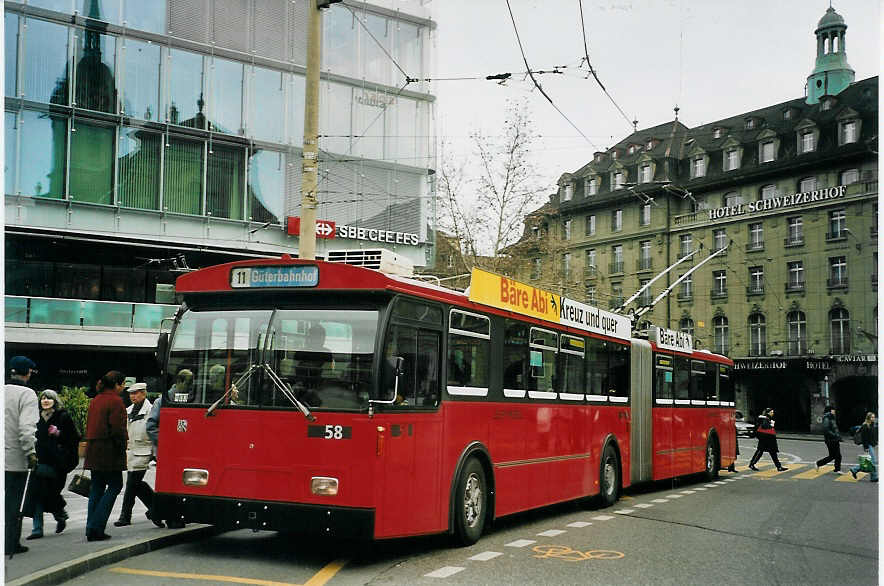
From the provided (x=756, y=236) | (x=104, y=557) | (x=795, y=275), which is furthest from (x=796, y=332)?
(x=104, y=557)

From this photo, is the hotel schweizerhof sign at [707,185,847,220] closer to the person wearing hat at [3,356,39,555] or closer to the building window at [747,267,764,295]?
the building window at [747,267,764,295]

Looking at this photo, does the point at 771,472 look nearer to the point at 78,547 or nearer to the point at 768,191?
the point at 768,191

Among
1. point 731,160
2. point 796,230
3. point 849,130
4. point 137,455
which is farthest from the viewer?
point 731,160

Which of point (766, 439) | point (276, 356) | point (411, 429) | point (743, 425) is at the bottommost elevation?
point (743, 425)

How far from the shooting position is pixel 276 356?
29.2 ft

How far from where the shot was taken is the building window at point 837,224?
18.1m

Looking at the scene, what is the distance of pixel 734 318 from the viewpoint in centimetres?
3428

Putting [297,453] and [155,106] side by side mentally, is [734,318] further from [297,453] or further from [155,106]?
[297,453]

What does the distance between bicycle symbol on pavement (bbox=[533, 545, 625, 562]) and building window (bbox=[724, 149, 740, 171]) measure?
17905mm

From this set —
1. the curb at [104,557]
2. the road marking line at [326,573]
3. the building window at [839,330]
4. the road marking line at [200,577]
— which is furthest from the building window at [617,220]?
the road marking line at [200,577]

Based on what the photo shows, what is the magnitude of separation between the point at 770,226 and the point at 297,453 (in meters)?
18.0

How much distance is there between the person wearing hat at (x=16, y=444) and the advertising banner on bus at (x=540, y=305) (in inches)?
179

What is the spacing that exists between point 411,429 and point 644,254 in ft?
90.5

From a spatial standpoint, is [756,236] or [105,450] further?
[756,236]
